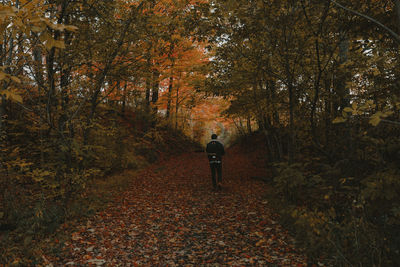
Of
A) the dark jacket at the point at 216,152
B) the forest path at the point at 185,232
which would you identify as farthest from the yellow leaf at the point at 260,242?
the dark jacket at the point at 216,152

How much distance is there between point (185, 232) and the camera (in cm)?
538

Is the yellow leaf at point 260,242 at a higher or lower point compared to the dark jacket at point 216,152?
lower

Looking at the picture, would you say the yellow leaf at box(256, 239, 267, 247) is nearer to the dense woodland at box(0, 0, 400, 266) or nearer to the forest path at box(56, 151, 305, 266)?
the forest path at box(56, 151, 305, 266)

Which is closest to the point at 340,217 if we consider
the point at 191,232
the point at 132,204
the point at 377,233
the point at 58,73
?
the point at 377,233

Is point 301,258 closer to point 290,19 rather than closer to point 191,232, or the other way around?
point 191,232

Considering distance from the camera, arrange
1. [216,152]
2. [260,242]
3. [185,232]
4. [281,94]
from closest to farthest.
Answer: [260,242] < [185,232] < [281,94] < [216,152]

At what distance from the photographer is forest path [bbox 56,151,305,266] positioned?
13.9 feet

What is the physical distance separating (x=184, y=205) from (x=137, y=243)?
93.5 inches

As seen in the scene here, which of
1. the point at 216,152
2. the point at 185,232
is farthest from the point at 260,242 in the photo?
the point at 216,152

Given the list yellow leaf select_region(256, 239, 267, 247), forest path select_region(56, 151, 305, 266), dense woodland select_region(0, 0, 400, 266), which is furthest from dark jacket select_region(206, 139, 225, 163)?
yellow leaf select_region(256, 239, 267, 247)

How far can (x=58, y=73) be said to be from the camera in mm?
5789

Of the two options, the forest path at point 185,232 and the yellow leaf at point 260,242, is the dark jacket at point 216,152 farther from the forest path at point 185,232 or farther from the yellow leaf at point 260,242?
the yellow leaf at point 260,242

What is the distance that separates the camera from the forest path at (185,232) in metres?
4.25

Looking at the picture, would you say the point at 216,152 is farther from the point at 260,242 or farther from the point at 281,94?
the point at 260,242
